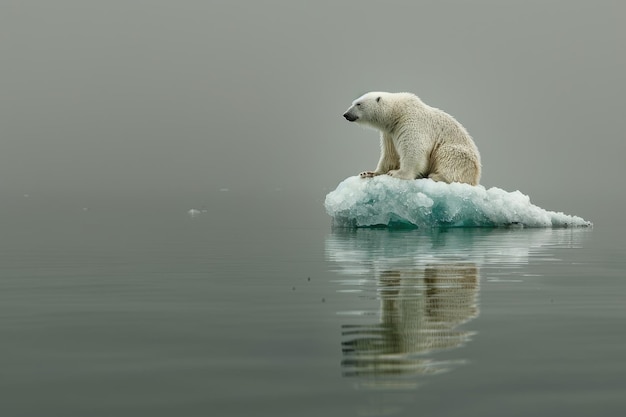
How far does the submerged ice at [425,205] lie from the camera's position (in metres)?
23.1

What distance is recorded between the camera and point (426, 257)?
52.5ft

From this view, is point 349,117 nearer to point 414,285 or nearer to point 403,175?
point 403,175

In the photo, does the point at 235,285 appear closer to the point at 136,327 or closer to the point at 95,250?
the point at 136,327

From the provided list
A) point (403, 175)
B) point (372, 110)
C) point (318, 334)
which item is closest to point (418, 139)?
point (403, 175)

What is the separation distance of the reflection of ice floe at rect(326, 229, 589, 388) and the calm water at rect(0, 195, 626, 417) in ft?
0.11

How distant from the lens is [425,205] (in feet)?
75.9

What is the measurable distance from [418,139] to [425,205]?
1618 mm

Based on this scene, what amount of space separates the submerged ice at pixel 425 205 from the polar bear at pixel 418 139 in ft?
1.77

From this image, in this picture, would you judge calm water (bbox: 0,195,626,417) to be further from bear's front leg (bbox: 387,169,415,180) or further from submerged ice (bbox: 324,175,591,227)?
bear's front leg (bbox: 387,169,415,180)

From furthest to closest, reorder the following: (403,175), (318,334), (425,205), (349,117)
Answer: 1. (349,117)
2. (403,175)
3. (425,205)
4. (318,334)

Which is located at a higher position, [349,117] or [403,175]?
[349,117]

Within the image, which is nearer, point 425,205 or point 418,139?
point 425,205

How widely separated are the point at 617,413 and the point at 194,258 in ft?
40.2

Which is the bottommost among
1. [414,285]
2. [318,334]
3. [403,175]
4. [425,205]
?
[318,334]
